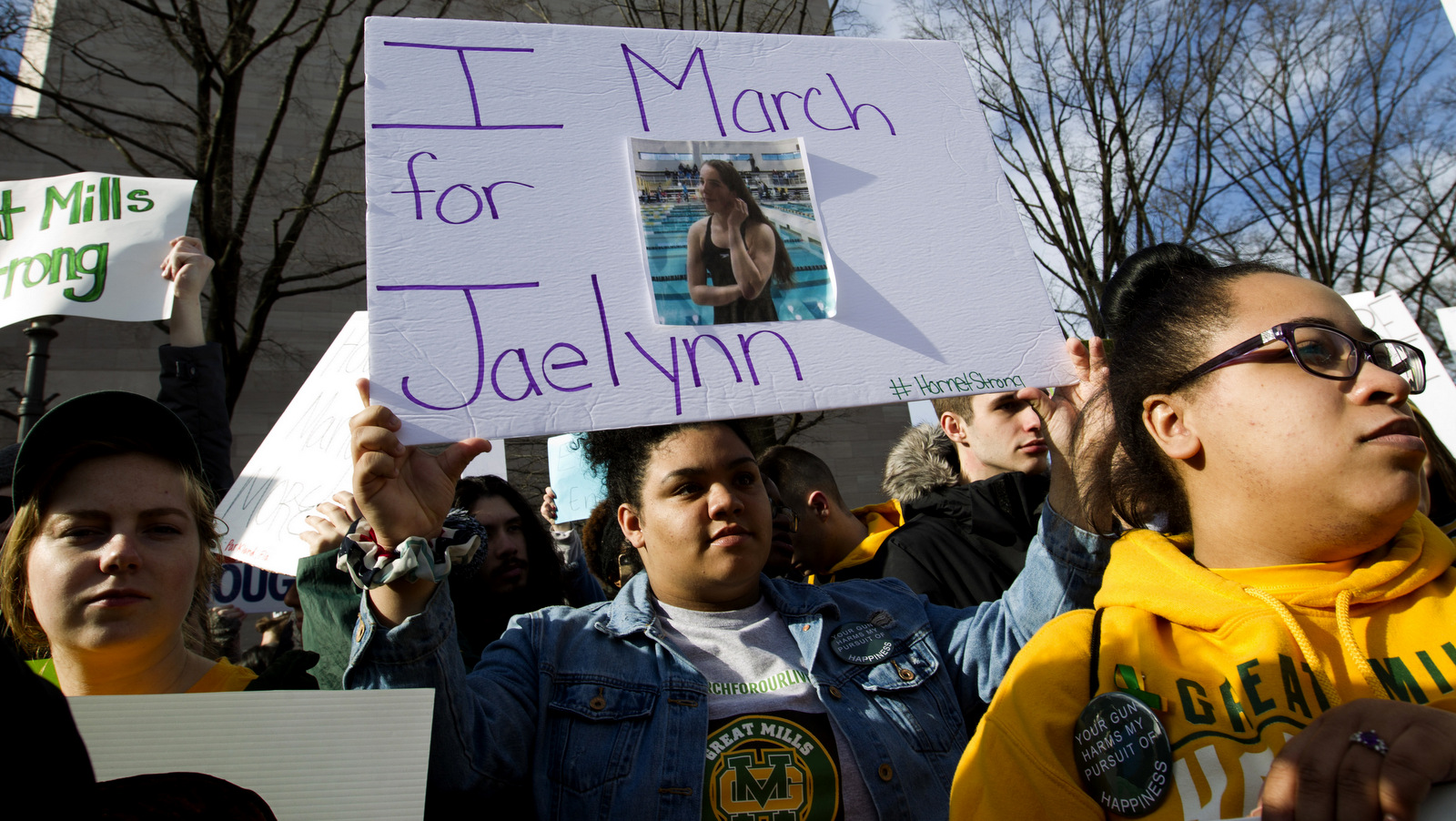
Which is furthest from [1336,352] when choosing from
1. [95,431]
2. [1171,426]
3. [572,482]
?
[572,482]

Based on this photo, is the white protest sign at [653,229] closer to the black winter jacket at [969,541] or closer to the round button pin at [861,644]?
the round button pin at [861,644]

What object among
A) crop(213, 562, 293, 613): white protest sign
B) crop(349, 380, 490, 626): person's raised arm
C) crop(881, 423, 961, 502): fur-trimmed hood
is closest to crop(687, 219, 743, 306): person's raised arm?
crop(349, 380, 490, 626): person's raised arm

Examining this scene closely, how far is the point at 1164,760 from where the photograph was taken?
1232 mm

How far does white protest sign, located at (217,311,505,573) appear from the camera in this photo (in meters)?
2.87

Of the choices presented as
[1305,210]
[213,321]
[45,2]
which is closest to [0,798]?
[213,321]

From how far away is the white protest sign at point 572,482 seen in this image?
4.05 metres

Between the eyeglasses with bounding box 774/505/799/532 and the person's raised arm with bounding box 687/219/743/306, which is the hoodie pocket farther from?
the eyeglasses with bounding box 774/505/799/532

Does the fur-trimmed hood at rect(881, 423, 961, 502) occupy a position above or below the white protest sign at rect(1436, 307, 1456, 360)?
below

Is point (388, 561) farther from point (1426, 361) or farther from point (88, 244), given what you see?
point (1426, 361)

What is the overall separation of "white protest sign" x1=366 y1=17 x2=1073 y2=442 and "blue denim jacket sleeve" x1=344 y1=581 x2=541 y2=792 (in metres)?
0.36

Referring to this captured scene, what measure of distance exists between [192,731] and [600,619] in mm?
956

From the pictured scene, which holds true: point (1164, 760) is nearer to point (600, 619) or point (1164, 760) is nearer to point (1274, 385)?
point (1274, 385)

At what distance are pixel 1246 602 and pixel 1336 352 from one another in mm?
417

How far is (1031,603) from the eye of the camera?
1939 millimetres
